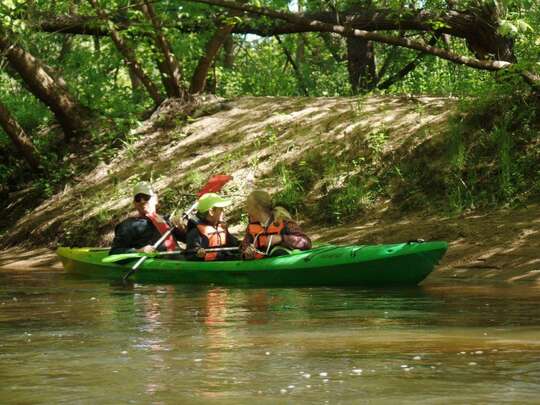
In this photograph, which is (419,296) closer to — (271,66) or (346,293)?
(346,293)

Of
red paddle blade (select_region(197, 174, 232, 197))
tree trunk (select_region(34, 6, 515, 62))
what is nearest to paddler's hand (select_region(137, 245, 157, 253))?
red paddle blade (select_region(197, 174, 232, 197))

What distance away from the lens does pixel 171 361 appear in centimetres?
614

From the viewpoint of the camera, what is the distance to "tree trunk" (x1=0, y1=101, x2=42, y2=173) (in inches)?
754

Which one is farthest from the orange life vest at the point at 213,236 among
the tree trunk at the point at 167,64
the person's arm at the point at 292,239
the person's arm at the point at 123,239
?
the tree trunk at the point at 167,64

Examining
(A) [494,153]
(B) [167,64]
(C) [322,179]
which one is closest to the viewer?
(A) [494,153]

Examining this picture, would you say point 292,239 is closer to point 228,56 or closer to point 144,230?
point 144,230

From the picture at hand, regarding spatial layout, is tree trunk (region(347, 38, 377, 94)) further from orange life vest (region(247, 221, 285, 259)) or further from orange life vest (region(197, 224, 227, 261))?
orange life vest (region(247, 221, 285, 259))

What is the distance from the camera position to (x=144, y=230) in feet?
45.1

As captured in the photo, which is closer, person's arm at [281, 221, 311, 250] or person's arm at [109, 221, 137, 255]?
person's arm at [281, 221, 311, 250]

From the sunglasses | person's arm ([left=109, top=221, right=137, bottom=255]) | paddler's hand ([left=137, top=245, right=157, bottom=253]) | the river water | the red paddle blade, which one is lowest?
the river water

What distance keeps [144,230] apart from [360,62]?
34.1 ft

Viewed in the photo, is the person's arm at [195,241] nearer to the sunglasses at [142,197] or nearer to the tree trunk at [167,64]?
the sunglasses at [142,197]

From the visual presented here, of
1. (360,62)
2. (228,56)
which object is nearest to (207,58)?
(360,62)

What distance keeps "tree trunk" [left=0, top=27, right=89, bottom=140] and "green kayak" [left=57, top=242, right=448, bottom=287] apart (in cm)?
761
